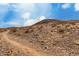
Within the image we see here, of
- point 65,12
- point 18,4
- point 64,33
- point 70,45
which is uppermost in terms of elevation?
point 18,4

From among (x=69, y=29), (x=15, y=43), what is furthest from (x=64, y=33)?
(x=15, y=43)

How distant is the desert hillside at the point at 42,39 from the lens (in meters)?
1.86

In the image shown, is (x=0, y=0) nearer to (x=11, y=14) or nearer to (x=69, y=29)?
(x=11, y=14)

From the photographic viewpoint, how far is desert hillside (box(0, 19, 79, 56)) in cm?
186

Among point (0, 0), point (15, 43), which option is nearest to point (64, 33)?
point (15, 43)

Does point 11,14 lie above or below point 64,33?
above

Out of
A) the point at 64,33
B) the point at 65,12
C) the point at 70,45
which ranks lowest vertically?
the point at 70,45

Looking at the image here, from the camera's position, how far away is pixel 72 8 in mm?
1900

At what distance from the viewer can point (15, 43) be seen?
1.89 meters

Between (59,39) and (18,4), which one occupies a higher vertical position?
(18,4)

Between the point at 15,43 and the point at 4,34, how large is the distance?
0.16 metres

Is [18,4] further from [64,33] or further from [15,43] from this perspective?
[64,33]

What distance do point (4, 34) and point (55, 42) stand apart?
59 cm

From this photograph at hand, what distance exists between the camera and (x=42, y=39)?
1894 millimetres
